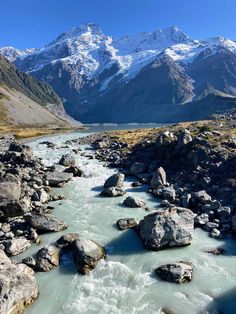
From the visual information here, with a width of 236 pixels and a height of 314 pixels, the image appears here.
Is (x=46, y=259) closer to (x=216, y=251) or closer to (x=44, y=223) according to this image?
(x=44, y=223)

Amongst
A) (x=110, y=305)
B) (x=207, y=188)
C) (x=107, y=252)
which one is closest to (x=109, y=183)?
(x=207, y=188)

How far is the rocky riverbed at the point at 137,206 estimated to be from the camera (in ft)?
103

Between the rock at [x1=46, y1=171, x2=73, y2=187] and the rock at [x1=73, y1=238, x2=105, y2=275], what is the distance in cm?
2504

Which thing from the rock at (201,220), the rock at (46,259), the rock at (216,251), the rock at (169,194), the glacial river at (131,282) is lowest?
the glacial river at (131,282)

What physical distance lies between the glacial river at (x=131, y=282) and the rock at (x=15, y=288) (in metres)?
0.77

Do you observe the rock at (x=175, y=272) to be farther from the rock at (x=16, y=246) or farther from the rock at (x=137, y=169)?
the rock at (x=137, y=169)

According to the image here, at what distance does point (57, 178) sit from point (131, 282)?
104 ft

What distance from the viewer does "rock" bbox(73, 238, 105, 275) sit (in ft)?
104

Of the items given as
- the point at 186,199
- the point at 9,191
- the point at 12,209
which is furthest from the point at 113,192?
the point at 12,209

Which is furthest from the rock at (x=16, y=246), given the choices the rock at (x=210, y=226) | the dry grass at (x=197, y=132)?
the dry grass at (x=197, y=132)

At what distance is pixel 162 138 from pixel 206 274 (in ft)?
164

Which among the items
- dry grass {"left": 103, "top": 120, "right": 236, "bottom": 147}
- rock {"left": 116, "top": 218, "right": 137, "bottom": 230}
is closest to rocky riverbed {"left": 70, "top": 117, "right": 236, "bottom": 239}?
dry grass {"left": 103, "top": 120, "right": 236, "bottom": 147}

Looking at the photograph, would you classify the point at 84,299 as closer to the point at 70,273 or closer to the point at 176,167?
the point at 70,273

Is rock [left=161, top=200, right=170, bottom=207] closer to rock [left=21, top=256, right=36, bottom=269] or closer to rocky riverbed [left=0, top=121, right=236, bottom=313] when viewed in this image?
rocky riverbed [left=0, top=121, right=236, bottom=313]
